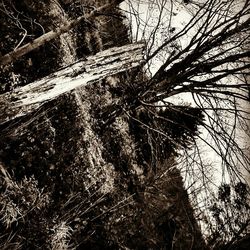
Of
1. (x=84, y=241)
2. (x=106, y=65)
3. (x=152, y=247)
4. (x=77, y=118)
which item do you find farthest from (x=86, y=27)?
(x=152, y=247)

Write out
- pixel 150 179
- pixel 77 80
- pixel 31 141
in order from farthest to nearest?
pixel 150 179 → pixel 31 141 → pixel 77 80

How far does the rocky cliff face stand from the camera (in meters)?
6.72

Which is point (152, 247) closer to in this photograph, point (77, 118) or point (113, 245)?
point (113, 245)

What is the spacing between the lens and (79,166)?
7.80m

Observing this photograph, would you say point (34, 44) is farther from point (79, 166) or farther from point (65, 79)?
point (79, 166)

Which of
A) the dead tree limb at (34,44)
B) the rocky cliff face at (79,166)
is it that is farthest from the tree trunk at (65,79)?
the rocky cliff face at (79,166)

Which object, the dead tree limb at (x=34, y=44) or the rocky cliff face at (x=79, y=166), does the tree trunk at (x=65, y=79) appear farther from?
the rocky cliff face at (x=79, y=166)

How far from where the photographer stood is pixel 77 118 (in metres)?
8.07

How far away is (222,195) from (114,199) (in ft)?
11.1

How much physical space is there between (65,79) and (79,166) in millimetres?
2898

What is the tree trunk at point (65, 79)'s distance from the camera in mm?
5277

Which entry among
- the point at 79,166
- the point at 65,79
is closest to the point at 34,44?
the point at 65,79

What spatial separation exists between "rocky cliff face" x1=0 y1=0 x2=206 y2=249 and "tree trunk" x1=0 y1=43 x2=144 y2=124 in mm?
1267

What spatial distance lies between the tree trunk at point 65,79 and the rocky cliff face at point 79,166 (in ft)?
4.16
